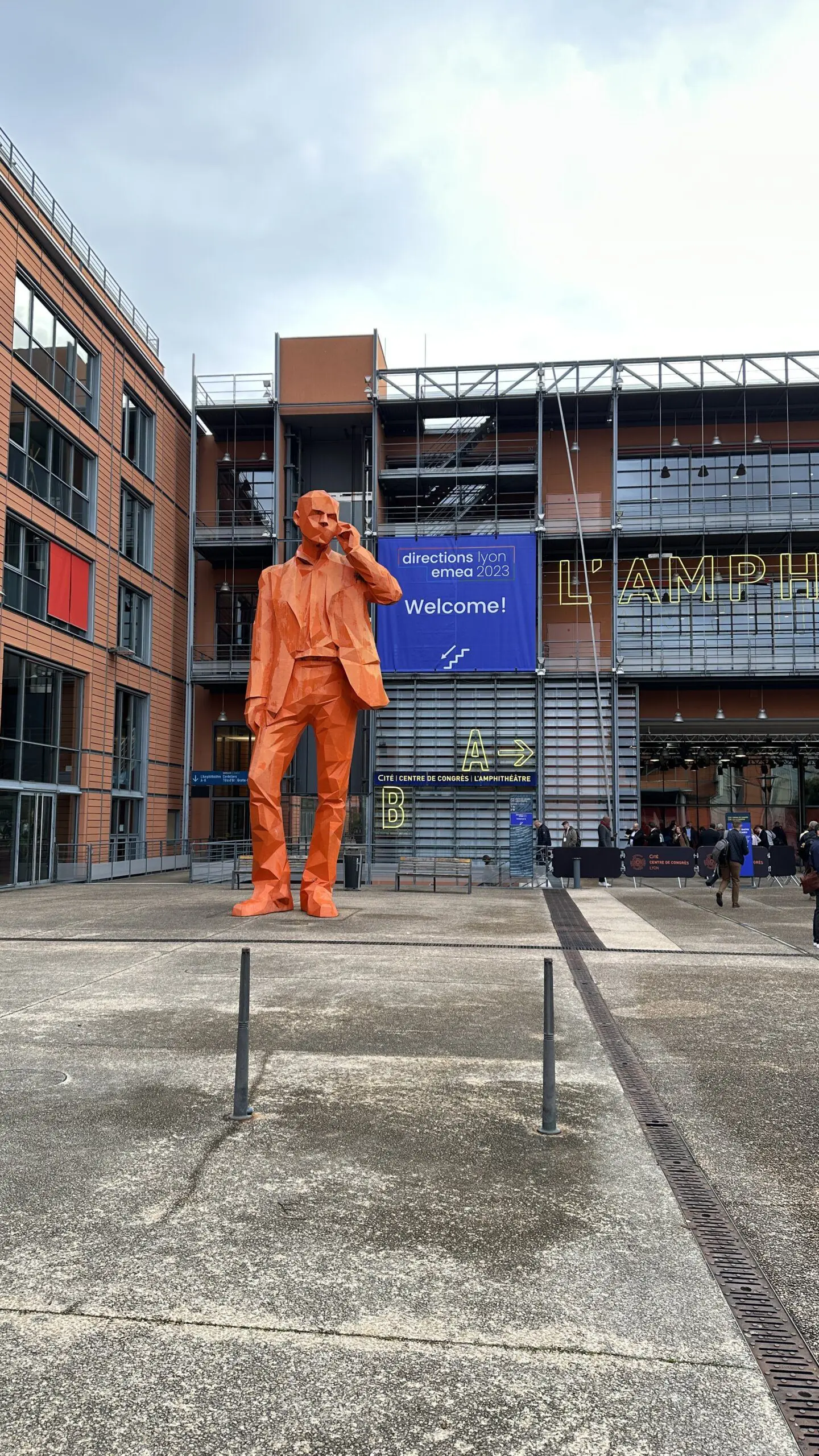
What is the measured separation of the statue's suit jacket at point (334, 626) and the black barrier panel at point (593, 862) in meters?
9.91

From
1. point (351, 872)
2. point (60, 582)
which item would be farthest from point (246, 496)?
point (351, 872)

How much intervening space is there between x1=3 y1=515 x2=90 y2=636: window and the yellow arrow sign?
12.6m

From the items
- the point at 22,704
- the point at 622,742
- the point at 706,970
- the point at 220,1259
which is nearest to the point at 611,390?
the point at 622,742

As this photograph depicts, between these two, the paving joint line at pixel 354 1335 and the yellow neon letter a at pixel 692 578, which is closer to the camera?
the paving joint line at pixel 354 1335

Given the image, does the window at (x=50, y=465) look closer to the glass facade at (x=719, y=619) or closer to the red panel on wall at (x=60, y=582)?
the red panel on wall at (x=60, y=582)

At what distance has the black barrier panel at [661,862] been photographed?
955 inches

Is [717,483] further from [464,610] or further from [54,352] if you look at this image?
[54,352]

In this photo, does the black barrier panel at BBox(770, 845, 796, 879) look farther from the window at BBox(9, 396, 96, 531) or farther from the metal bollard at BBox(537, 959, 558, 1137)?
the metal bollard at BBox(537, 959, 558, 1137)

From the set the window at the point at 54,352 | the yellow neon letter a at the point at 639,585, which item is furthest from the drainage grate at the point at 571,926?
the window at the point at 54,352

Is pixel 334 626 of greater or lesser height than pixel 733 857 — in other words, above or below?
above

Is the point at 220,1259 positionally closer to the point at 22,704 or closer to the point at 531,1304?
the point at 531,1304

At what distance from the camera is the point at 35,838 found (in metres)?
24.0

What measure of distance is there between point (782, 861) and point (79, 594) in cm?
1876

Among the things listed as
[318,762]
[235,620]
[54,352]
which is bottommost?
[318,762]
